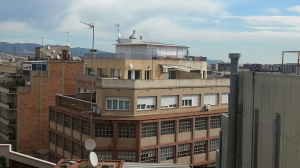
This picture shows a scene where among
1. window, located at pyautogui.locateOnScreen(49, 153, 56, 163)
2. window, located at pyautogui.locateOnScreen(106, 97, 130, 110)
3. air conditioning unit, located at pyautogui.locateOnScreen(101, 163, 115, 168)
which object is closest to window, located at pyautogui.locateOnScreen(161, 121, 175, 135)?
window, located at pyautogui.locateOnScreen(106, 97, 130, 110)

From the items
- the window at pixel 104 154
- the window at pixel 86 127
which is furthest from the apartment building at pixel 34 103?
the window at pixel 104 154

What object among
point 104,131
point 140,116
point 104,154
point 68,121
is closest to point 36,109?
point 68,121

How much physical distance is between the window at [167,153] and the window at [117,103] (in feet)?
19.0

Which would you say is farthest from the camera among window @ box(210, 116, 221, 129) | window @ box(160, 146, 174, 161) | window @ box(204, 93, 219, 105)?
window @ box(204, 93, 219, 105)

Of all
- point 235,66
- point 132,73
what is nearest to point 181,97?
point 132,73

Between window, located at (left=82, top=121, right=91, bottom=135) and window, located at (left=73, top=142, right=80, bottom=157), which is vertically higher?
window, located at (left=82, top=121, right=91, bottom=135)

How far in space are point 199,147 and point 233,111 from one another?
23583 mm

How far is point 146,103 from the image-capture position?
3709 centimetres

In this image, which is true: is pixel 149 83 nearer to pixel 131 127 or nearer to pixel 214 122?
pixel 131 127

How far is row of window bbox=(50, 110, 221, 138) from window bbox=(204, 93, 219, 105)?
5.67 ft

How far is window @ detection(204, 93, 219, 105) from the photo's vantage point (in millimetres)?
41062

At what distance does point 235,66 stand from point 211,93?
79.6 feet

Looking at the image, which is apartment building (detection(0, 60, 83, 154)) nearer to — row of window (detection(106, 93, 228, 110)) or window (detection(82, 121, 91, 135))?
window (detection(82, 121, 91, 135))

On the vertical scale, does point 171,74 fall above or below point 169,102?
above
